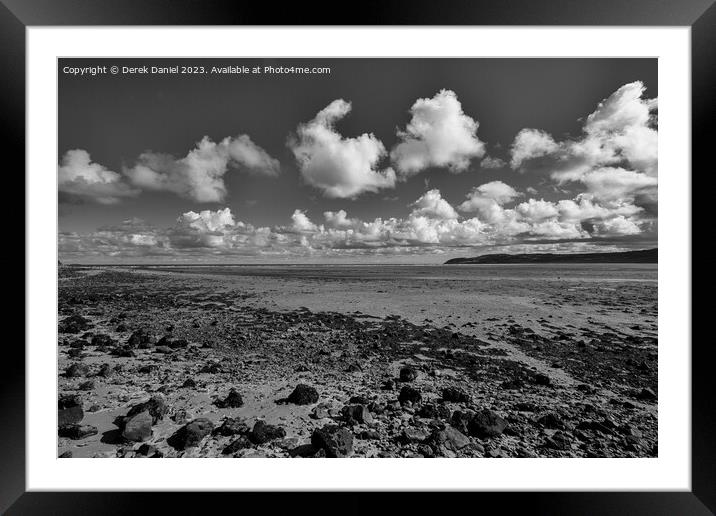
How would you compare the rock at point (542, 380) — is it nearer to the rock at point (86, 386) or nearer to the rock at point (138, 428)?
the rock at point (138, 428)

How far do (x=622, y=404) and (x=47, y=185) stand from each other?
6.25 meters

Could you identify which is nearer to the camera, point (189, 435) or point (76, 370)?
point (189, 435)

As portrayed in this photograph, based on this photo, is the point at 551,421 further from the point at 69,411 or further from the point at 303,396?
the point at 69,411

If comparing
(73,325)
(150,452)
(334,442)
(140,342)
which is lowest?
(150,452)

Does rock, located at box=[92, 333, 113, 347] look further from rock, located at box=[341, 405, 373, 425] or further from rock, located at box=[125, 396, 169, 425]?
rock, located at box=[341, 405, 373, 425]

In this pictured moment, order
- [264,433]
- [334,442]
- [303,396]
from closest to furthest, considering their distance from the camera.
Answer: [334,442], [264,433], [303,396]

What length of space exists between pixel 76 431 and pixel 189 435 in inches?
42.6

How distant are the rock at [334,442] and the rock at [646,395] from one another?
3.54m

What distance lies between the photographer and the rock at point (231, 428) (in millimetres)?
2521

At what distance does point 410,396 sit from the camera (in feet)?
9.98

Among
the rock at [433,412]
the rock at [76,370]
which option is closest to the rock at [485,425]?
the rock at [433,412]

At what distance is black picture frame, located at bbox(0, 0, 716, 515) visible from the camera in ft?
6.78

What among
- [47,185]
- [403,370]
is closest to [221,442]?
[403,370]
